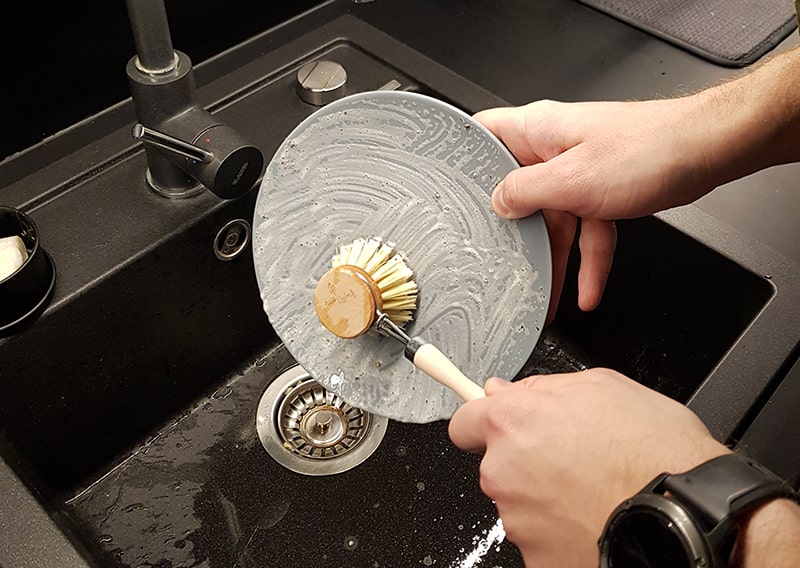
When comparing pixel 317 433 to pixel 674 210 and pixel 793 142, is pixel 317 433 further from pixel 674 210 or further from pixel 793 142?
pixel 793 142

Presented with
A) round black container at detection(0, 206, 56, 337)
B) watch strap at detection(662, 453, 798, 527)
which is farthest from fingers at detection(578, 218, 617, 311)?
round black container at detection(0, 206, 56, 337)

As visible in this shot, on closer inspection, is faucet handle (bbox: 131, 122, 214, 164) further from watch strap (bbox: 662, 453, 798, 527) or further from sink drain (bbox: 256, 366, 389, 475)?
watch strap (bbox: 662, 453, 798, 527)

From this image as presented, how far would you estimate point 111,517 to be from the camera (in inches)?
29.0

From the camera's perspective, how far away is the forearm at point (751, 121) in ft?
1.99

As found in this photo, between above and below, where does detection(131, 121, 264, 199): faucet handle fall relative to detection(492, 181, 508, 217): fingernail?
below

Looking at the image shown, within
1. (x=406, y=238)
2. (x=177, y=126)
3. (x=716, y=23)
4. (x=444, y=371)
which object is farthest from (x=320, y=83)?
(x=716, y=23)

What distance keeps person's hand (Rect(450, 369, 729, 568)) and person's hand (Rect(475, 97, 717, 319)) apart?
0.13 metres

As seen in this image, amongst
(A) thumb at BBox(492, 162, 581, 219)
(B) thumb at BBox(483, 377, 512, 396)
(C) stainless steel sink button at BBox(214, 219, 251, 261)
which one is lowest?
(C) stainless steel sink button at BBox(214, 219, 251, 261)

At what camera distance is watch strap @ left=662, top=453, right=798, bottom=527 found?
0.39 m

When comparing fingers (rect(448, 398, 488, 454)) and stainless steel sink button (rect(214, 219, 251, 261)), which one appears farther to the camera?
stainless steel sink button (rect(214, 219, 251, 261))

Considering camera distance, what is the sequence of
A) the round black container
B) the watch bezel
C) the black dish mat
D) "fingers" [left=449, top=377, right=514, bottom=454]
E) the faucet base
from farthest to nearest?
1. the black dish mat
2. the faucet base
3. the round black container
4. "fingers" [left=449, top=377, right=514, bottom=454]
5. the watch bezel

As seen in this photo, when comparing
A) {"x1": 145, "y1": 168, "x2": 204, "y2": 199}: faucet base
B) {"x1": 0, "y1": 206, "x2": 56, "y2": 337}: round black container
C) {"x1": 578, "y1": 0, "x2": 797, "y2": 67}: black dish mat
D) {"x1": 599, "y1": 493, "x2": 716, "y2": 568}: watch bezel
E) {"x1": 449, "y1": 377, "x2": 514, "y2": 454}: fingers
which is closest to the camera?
{"x1": 599, "y1": 493, "x2": 716, "y2": 568}: watch bezel

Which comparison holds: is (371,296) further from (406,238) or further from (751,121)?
(751,121)

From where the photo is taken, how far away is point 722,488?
1.31 ft
